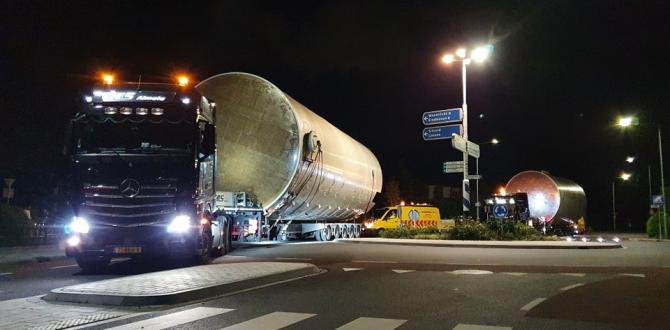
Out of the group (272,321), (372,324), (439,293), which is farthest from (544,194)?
(272,321)

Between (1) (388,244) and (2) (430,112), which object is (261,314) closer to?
(1) (388,244)

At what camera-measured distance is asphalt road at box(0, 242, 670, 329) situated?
7.72 metres

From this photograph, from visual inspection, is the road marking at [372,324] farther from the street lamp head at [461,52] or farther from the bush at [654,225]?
the bush at [654,225]

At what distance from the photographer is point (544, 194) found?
132ft

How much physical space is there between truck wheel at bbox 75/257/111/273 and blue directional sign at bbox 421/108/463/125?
1674cm

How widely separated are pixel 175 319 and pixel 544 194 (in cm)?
3645

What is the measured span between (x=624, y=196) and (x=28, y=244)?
229ft

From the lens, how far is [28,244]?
24438mm

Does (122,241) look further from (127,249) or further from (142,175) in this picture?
(142,175)

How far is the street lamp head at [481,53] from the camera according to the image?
82.9 ft

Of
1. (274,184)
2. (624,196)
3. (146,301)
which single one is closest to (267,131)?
(274,184)

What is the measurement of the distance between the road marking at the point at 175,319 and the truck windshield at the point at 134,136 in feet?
20.0

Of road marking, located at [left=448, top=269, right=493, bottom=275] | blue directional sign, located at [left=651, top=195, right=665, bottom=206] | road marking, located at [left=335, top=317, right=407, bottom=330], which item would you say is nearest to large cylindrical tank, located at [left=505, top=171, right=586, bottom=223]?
blue directional sign, located at [left=651, top=195, right=665, bottom=206]

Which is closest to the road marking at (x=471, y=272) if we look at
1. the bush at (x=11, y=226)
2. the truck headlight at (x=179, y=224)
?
the truck headlight at (x=179, y=224)
